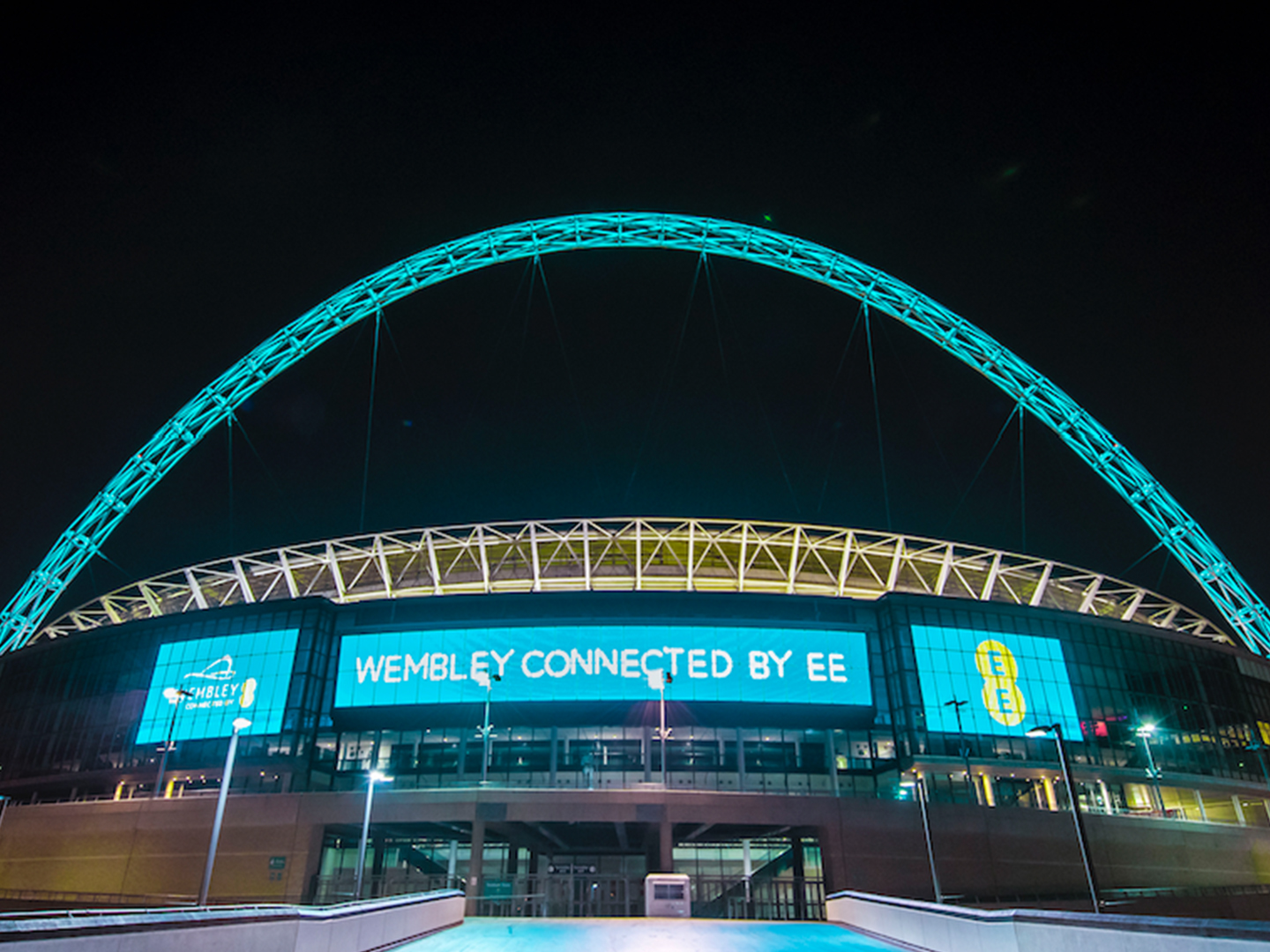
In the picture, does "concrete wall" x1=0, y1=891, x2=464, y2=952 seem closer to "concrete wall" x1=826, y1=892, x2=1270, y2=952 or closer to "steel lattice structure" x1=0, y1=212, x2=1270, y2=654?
"concrete wall" x1=826, y1=892, x2=1270, y2=952

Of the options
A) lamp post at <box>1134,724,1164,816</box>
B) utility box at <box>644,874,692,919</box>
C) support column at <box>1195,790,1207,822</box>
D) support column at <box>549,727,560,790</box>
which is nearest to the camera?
utility box at <box>644,874,692,919</box>

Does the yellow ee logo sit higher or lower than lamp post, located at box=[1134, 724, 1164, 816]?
higher

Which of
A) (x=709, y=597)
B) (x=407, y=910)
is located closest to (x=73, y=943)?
(x=407, y=910)

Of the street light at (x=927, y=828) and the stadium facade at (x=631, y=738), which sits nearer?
the street light at (x=927, y=828)

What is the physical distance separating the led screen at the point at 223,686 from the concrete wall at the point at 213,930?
41643 mm

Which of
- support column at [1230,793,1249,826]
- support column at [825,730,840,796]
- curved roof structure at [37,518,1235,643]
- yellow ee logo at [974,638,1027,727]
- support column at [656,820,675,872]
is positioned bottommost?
support column at [656,820,675,872]

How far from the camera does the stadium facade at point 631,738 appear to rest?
43.7 meters

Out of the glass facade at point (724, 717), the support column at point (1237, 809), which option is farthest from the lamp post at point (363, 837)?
the support column at point (1237, 809)

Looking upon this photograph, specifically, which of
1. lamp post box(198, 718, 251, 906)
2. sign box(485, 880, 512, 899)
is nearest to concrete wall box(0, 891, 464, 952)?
lamp post box(198, 718, 251, 906)

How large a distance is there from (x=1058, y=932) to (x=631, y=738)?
153ft

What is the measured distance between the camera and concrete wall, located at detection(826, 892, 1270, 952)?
27.3ft

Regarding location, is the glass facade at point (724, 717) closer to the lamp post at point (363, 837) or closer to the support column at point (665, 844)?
the support column at point (665, 844)

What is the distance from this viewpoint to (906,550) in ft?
228

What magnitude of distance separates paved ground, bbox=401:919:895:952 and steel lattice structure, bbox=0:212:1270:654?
116ft
